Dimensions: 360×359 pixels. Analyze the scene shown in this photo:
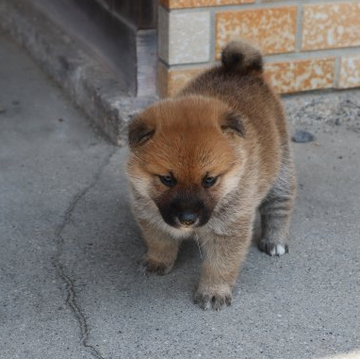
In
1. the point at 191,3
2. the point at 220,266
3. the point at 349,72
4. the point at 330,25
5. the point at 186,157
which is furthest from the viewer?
the point at 349,72

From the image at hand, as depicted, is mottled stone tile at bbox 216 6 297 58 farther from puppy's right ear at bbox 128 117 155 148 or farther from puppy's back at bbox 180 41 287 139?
puppy's right ear at bbox 128 117 155 148

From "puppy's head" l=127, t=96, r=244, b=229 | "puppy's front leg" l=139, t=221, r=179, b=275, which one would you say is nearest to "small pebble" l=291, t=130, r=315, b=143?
"puppy's front leg" l=139, t=221, r=179, b=275

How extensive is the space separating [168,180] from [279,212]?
93 cm

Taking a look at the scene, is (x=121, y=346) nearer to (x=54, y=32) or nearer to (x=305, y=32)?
(x=305, y=32)

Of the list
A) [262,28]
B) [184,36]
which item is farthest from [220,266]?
[262,28]

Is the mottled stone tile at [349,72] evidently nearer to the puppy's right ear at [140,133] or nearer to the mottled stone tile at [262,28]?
the mottled stone tile at [262,28]

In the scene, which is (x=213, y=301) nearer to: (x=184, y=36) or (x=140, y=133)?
(x=140, y=133)

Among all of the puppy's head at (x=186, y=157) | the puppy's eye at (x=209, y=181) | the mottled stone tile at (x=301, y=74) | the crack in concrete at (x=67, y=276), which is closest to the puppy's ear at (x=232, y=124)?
the puppy's head at (x=186, y=157)

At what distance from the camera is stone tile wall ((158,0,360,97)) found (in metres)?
4.45

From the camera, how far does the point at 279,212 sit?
3.67 meters

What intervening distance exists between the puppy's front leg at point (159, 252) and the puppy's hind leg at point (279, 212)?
47 cm

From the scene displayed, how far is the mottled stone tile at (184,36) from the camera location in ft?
14.5

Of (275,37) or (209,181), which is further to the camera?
(275,37)

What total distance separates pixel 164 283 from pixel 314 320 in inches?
26.5
